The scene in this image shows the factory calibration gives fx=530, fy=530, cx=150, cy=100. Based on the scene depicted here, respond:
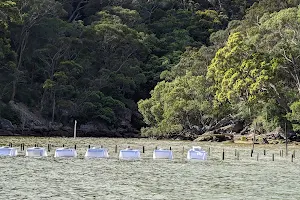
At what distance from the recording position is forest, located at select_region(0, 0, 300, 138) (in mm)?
60812

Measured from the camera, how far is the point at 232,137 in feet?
221

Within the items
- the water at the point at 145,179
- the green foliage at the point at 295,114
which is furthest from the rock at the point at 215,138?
the water at the point at 145,179

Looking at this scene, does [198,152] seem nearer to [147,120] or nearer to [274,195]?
[274,195]

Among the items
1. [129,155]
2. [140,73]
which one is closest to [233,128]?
[140,73]

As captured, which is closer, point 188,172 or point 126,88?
point 188,172

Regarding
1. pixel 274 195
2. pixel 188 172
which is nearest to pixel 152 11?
pixel 188 172

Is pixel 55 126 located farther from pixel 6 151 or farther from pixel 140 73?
pixel 6 151

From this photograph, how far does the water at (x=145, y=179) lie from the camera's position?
2178 cm

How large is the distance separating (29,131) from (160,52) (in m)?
33.5

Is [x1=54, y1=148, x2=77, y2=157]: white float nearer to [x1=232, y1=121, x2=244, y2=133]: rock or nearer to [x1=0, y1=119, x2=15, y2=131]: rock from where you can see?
[x1=0, y1=119, x2=15, y2=131]: rock

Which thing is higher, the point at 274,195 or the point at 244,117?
the point at 244,117

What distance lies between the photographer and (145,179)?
26.6 metres

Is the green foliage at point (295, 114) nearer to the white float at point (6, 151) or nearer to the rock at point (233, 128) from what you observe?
the rock at point (233, 128)

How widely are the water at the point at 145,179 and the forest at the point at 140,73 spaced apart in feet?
79.7
